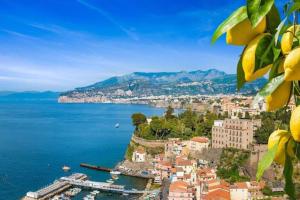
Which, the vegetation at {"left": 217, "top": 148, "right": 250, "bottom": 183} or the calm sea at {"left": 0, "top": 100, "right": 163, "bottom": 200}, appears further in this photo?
the calm sea at {"left": 0, "top": 100, "right": 163, "bottom": 200}

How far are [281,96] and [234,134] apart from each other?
49.3ft

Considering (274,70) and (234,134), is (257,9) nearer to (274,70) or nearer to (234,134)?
(274,70)

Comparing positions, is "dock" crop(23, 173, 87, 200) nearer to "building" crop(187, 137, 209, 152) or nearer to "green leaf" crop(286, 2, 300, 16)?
"building" crop(187, 137, 209, 152)

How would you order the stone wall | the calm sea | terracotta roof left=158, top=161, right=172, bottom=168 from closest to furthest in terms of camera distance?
the calm sea < terracotta roof left=158, top=161, right=172, bottom=168 < the stone wall

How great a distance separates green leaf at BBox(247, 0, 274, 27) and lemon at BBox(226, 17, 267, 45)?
0.06 feet

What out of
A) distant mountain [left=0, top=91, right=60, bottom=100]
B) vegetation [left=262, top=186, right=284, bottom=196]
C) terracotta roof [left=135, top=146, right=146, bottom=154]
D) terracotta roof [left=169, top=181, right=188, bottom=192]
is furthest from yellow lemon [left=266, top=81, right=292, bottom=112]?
distant mountain [left=0, top=91, right=60, bottom=100]

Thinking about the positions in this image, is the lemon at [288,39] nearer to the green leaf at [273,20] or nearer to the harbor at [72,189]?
the green leaf at [273,20]

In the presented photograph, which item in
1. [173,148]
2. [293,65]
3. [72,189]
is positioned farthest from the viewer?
[173,148]

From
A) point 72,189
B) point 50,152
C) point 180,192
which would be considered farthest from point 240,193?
point 50,152

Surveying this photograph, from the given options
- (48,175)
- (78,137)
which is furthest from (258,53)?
(78,137)

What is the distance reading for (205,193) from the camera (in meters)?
11.4

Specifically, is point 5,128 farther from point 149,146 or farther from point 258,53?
point 258,53

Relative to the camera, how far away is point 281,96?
1.13 feet

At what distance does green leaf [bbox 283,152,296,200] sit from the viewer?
0.34 meters
